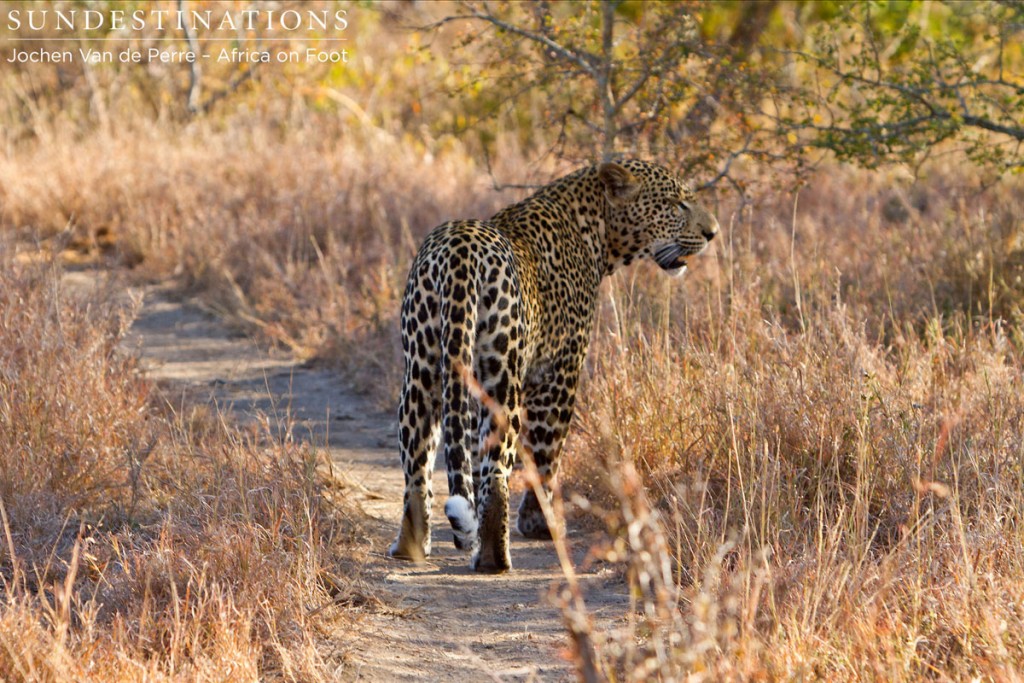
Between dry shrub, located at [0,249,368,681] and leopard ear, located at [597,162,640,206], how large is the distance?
1717mm

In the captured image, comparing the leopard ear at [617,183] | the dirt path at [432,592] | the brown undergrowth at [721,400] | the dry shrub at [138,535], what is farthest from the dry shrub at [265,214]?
the leopard ear at [617,183]

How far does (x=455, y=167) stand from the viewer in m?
10.9

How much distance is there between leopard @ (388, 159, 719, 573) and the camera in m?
4.25

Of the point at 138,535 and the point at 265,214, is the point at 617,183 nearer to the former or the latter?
the point at 138,535

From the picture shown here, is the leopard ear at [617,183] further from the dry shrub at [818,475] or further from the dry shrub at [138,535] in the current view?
the dry shrub at [138,535]

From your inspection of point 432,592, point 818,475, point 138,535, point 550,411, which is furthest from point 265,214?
point 818,475

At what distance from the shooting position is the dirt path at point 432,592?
151 inches

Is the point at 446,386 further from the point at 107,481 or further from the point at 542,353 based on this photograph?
the point at 107,481

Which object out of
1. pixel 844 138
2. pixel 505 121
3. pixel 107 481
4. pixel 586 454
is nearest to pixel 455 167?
pixel 505 121

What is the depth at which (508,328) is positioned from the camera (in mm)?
4383

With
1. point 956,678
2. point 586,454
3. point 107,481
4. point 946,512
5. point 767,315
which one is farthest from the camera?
point 767,315

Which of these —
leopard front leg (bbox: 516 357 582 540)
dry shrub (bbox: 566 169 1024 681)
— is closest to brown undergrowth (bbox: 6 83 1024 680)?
dry shrub (bbox: 566 169 1024 681)

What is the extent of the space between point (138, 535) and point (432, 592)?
1.07 meters

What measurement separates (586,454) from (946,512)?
1.74 meters
